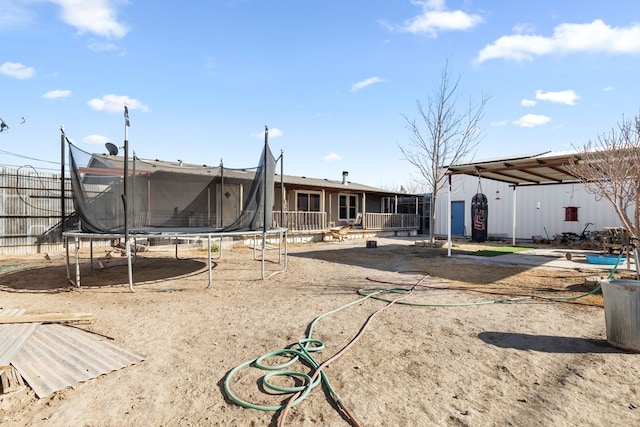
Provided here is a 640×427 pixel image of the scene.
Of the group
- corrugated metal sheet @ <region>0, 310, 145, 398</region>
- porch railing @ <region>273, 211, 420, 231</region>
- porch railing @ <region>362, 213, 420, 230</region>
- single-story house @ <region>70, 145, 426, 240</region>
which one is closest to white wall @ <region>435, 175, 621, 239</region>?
porch railing @ <region>362, 213, 420, 230</region>

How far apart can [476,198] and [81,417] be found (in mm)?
15864

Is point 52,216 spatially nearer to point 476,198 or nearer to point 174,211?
point 174,211

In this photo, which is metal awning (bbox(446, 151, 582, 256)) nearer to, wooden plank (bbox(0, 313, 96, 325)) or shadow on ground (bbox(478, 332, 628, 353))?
shadow on ground (bbox(478, 332, 628, 353))

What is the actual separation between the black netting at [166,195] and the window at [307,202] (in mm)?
7553

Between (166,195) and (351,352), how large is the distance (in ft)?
26.1

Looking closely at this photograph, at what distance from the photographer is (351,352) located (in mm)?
3301

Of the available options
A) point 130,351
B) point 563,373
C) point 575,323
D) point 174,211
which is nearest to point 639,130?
point 575,323

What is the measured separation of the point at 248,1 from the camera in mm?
8383

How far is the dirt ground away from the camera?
2.24 meters

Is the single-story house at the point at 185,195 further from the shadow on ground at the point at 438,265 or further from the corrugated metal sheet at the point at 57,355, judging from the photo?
the corrugated metal sheet at the point at 57,355

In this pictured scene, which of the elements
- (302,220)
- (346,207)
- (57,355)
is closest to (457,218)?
(346,207)

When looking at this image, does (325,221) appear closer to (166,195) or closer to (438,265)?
(438,265)

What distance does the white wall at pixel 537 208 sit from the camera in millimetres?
15883

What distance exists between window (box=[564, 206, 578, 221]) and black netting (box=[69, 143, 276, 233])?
15939 mm
